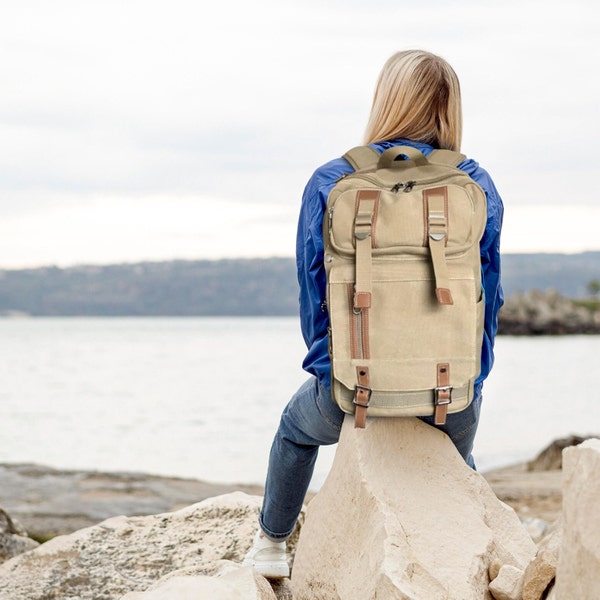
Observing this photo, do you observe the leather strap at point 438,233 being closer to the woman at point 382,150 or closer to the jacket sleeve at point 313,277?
the woman at point 382,150

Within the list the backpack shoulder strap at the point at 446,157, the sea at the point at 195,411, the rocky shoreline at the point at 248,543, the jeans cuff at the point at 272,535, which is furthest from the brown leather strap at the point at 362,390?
the sea at the point at 195,411

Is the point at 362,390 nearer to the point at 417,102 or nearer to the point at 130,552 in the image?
the point at 417,102

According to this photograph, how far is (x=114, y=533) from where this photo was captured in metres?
4.88

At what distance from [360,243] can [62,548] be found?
2566mm

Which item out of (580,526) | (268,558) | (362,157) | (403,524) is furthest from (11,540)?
(580,526)

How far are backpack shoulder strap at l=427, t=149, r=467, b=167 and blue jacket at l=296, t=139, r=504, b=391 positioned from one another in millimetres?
47

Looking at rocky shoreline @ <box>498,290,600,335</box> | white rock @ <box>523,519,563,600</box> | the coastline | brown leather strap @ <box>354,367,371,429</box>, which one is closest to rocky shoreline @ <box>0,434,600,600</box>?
white rock @ <box>523,519,563,600</box>

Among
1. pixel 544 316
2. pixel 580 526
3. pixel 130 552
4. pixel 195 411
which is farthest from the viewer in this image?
pixel 544 316

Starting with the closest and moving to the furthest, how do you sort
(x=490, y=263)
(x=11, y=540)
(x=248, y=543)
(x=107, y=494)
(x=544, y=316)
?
(x=490, y=263), (x=248, y=543), (x=11, y=540), (x=107, y=494), (x=544, y=316)

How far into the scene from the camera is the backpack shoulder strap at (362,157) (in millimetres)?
3416

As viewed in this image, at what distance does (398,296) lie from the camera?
10.7 ft

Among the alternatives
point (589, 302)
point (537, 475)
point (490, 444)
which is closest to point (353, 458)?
point (537, 475)

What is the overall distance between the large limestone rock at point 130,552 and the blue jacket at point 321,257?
4.67 feet

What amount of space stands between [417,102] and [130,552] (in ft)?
8.83
